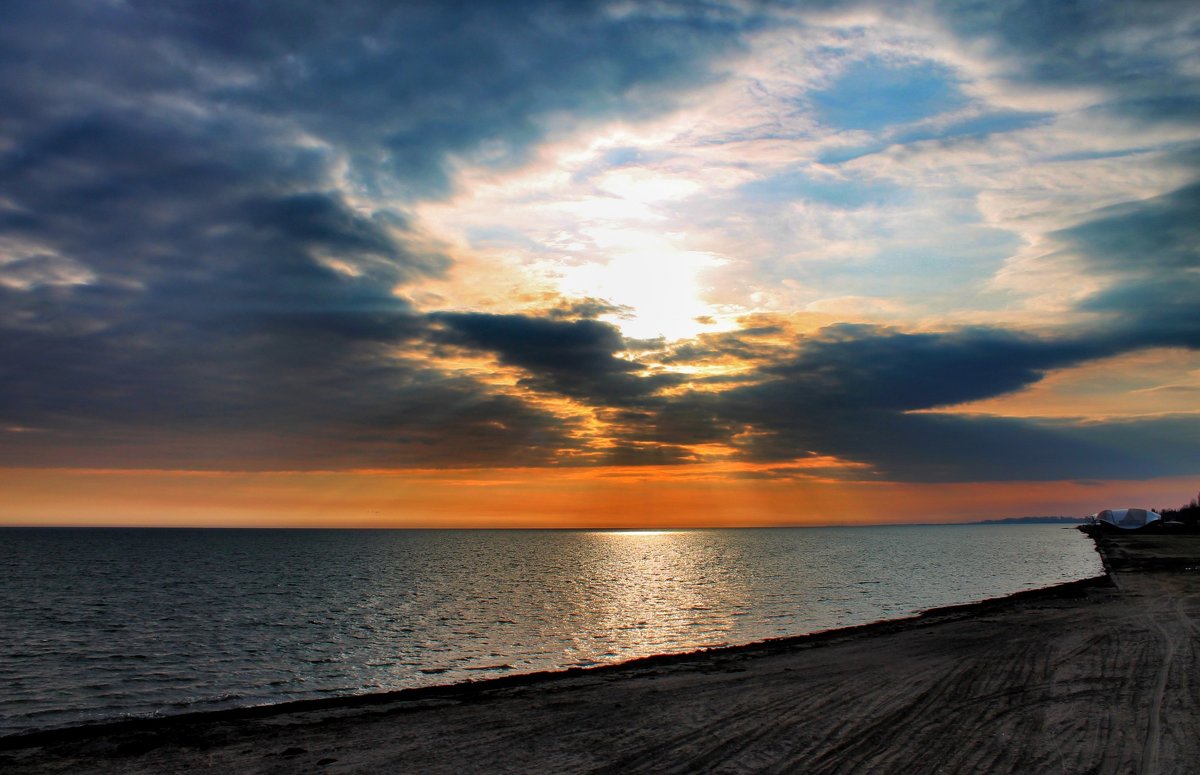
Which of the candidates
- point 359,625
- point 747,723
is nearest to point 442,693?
point 747,723

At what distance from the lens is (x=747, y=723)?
693 inches

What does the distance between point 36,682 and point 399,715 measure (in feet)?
66.9

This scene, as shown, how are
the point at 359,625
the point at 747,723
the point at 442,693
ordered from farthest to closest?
the point at 359,625 < the point at 442,693 < the point at 747,723

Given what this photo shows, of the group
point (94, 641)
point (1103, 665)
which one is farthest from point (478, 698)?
point (94, 641)

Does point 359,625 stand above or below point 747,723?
below

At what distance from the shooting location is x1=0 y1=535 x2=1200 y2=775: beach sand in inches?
582

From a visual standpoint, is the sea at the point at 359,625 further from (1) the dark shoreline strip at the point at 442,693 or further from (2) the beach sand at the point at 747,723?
(2) the beach sand at the point at 747,723

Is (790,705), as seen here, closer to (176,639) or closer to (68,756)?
(68,756)

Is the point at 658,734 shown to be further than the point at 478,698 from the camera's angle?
No

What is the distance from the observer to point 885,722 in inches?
683

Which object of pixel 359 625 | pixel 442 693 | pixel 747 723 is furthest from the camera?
pixel 359 625

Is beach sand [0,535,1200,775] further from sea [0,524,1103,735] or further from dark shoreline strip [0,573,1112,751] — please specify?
sea [0,524,1103,735]

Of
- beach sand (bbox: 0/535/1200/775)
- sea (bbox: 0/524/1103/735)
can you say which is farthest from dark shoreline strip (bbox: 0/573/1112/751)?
sea (bbox: 0/524/1103/735)

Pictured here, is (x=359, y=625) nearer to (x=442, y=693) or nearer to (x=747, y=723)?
(x=442, y=693)
